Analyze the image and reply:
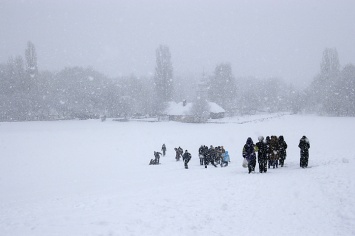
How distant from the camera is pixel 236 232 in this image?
8.73 m

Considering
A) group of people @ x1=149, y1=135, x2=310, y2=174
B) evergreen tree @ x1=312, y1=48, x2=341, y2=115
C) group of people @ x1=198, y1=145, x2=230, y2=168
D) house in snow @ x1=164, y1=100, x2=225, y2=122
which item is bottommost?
group of people @ x1=198, y1=145, x2=230, y2=168

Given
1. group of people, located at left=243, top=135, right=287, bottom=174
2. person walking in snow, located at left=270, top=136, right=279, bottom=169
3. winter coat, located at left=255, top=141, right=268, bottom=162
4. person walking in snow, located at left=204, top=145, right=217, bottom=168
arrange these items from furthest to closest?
person walking in snow, located at left=204, top=145, right=217, bottom=168, person walking in snow, located at left=270, top=136, right=279, bottom=169, group of people, located at left=243, top=135, right=287, bottom=174, winter coat, located at left=255, top=141, right=268, bottom=162

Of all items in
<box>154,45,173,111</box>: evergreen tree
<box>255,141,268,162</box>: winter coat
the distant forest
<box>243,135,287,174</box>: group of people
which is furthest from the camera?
Result: <box>154,45,173,111</box>: evergreen tree

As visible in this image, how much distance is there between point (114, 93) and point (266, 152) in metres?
78.4

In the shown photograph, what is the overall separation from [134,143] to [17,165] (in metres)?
15.0

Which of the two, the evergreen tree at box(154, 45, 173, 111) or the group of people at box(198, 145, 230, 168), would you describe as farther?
the evergreen tree at box(154, 45, 173, 111)

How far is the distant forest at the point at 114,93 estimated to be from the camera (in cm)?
7706

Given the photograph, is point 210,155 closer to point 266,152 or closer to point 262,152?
point 266,152

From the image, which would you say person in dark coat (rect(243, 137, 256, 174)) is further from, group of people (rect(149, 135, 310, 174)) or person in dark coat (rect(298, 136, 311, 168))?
person in dark coat (rect(298, 136, 311, 168))

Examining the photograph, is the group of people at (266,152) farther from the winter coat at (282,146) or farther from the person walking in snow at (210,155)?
the person walking in snow at (210,155)

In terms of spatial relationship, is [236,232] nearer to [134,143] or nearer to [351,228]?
[351,228]

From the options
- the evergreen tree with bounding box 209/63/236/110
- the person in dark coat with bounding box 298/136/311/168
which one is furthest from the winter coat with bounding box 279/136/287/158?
the evergreen tree with bounding box 209/63/236/110

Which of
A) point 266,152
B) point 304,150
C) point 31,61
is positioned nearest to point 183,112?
point 31,61

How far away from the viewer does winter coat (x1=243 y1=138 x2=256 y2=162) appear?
48.5 feet
